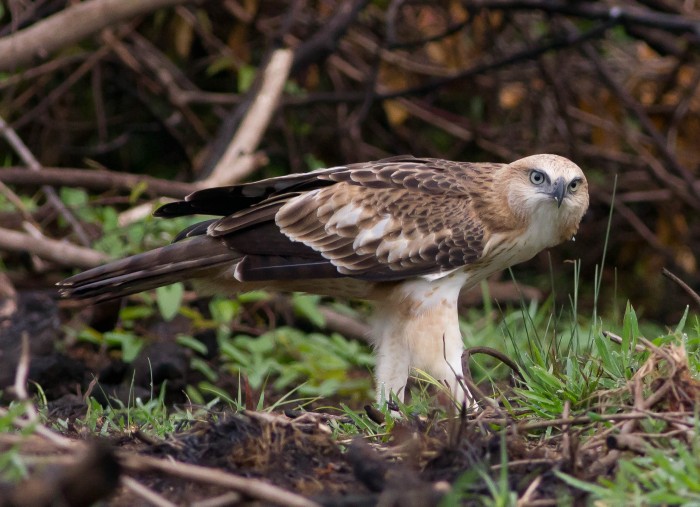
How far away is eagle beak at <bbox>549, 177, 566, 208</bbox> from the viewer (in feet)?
15.6

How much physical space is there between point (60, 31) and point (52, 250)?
1.33 m

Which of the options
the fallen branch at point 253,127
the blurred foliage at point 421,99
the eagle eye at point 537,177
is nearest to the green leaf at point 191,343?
the fallen branch at point 253,127

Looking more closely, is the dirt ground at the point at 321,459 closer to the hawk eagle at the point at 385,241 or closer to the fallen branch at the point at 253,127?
the hawk eagle at the point at 385,241

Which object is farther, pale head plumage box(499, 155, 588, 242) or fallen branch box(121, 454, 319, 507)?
pale head plumage box(499, 155, 588, 242)

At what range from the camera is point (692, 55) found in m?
8.39

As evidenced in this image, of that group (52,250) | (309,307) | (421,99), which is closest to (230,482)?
(309,307)

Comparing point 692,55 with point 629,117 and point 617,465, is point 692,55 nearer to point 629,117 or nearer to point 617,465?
point 629,117

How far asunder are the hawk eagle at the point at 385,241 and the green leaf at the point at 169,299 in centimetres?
43

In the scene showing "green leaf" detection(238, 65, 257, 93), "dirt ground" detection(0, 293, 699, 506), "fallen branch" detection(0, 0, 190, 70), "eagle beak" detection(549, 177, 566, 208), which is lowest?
"dirt ground" detection(0, 293, 699, 506)

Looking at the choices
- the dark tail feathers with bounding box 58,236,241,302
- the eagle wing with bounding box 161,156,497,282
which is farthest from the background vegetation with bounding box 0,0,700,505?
the eagle wing with bounding box 161,156,497,282

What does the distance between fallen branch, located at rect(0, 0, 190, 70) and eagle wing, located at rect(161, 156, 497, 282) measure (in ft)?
6.00

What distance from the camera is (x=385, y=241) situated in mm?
4980

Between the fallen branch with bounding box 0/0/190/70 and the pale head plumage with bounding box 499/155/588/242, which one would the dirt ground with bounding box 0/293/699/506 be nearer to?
the pale head plumage with bounding box 499/155/588/242

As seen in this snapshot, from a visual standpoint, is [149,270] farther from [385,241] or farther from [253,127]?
[253,127]
